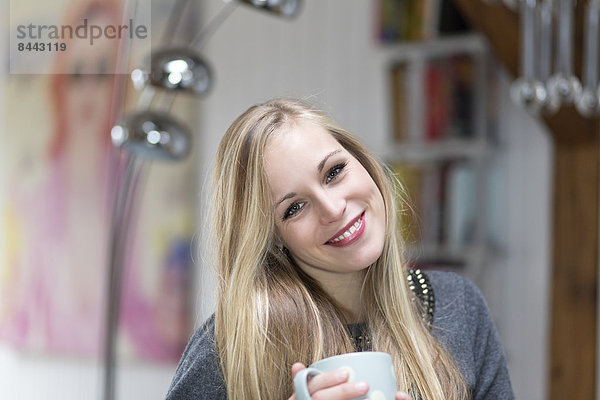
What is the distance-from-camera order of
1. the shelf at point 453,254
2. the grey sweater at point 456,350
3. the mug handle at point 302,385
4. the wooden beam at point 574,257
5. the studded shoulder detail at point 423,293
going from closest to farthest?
1. the mug handle at point 302,385
2. the grey sweater at point 456,350
3. the studded shoulder detail at point 423,293
4. the wooden beam at point 574,257
5. the shelf at point 453,254

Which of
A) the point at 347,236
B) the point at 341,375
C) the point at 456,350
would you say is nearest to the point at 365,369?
the point at 341,375

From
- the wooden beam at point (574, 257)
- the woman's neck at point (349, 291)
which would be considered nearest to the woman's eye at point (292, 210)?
the woman's neck at point (349, 291)

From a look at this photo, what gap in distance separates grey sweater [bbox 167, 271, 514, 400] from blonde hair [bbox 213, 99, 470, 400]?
5cm

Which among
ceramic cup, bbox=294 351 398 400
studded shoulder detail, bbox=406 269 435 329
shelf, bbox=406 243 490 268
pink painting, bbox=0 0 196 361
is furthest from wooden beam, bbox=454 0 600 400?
ceramic cup, bbox=294 351 398 400

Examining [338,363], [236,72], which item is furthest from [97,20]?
[338,363]

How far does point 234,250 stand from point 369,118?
A: 2.51 metres

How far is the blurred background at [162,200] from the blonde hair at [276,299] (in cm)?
178

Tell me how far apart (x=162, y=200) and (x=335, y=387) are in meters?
2.53

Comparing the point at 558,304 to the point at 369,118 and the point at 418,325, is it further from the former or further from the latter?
the point at 418,325

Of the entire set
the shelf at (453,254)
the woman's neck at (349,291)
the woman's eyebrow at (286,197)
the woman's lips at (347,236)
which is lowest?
the shelf at (453,254)

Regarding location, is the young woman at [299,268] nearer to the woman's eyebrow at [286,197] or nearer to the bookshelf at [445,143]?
the woman's eyebrow at [286,197]

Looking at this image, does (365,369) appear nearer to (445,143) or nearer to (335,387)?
(335,387)

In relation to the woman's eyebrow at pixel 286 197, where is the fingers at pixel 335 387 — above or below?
below

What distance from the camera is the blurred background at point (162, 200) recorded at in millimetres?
2967
